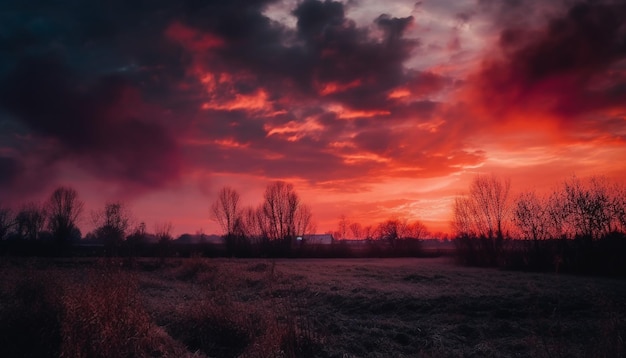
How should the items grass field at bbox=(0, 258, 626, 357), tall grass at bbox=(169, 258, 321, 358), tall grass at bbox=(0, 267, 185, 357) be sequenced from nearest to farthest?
1. tall grass at bbox=(0, 267, 185, 357)
2. grass field at bbox=(0, 258, 626, 357)
3. tall grass at bbox=(169, 258, 321, 358)

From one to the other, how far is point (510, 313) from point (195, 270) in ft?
71.2

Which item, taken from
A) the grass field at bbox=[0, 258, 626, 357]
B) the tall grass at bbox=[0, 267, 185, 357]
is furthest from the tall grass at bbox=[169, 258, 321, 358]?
the tall grass at bbox=[0, 267, 185, 357]

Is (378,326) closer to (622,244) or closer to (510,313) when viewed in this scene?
(510,313)

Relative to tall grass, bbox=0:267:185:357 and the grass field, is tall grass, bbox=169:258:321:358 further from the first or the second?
tall grass, bbox=0:267:185:357

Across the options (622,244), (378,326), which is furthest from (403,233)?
(378,326)

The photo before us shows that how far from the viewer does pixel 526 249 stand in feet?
117

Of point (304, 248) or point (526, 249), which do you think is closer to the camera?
point (526, 249)

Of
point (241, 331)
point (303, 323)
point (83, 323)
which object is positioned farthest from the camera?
point (303, 323)

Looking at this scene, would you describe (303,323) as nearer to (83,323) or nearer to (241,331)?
(241,331)

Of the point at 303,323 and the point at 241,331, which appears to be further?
the point at 303,323

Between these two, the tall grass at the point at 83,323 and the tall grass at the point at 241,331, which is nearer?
the tall grass at the point at 83,323

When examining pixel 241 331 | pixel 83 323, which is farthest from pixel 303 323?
pixel 83 323

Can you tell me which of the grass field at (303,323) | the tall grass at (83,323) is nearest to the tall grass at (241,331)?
the grass field at (303,323)

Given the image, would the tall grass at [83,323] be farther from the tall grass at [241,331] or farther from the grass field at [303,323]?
the tall grass at [241,331]
